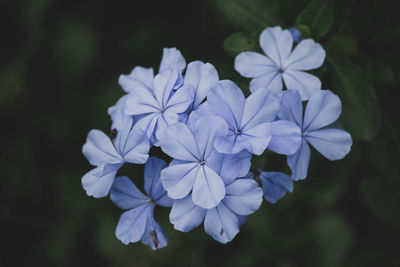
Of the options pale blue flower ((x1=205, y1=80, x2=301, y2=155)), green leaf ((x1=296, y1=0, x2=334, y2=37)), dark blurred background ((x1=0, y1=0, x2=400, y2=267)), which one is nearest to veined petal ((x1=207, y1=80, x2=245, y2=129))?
pale blue flower ((x1=205, y1=80, x2=301, y2=155))

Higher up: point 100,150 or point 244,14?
point 244,14

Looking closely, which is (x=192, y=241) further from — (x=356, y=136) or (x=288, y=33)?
(x=288, y=33)

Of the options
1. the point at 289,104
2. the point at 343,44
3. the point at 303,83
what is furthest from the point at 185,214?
the point at 343,44

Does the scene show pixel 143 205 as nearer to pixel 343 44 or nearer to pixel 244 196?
pixel 244 196

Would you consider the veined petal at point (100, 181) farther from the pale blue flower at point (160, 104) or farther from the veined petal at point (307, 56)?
the veined petal at point (307, 56)

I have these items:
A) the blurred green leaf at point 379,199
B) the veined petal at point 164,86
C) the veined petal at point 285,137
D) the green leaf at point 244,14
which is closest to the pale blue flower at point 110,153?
the veined petal at point 164,86
